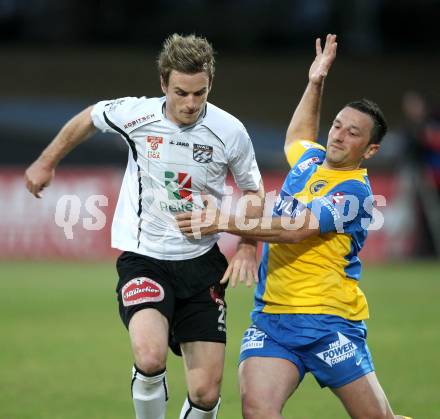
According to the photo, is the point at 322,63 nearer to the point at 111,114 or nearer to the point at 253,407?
the point at 111,114

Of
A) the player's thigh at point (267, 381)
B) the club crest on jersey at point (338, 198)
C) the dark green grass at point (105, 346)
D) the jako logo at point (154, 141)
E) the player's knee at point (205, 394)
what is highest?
the jako logo at point (154, 141)

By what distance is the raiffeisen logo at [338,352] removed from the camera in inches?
219

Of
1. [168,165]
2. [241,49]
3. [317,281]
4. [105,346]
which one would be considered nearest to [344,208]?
[317,281]

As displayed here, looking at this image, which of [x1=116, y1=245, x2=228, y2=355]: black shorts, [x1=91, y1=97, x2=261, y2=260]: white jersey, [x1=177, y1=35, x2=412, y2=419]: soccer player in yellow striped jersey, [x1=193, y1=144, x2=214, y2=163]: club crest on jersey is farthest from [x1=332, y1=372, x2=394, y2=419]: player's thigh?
[x1=193, y1=144, x2=214, y2=163]: club crest on jersey

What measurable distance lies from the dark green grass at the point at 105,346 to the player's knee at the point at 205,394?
131 cm

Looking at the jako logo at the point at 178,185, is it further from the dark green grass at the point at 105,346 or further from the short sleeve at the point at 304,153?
the dark green grass at the point at 105,346

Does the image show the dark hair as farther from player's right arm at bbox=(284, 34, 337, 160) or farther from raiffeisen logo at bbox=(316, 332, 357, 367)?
raiffeisen logo at bbox=(316, 332, 357, 367)

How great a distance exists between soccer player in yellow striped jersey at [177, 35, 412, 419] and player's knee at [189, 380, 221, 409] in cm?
22

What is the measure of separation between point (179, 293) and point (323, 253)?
879 millimetres

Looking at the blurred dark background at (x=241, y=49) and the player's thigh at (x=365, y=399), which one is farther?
the blurred dark background at (x=241, y=49)

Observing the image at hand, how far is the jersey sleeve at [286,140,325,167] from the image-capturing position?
6.00 m

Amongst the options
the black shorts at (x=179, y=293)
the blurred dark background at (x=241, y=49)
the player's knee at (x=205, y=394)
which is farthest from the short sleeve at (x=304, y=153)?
the blurred dark background at (x=241, y=49)

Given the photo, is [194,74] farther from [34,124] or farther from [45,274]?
[34,124]

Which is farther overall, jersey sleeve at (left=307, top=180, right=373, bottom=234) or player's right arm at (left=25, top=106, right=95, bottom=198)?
player's right arm at (left=25, top=106, right=95, bottom=198)
